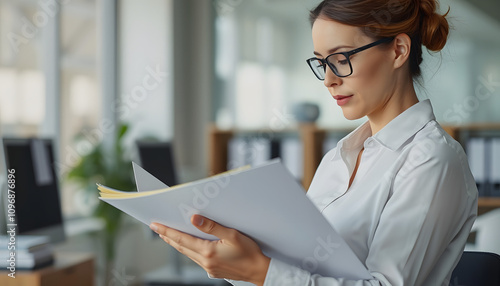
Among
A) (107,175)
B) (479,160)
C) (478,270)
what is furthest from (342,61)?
(107,175)

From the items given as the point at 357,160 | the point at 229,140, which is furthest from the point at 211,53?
the point at 357,160

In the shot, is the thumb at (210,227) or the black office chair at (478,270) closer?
the thumb at (210,227)

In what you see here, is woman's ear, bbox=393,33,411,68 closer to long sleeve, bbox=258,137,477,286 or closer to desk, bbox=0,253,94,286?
long sleeve, bbox=258,137,477,286

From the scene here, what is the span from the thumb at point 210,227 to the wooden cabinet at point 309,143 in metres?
2.66

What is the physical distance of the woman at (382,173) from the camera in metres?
0.93

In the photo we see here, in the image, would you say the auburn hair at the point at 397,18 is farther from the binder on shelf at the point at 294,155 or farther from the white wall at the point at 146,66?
the white wall at the point at 146,66

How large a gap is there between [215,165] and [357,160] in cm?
315

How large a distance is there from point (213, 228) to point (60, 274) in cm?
174

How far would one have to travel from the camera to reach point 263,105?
484 centimetres

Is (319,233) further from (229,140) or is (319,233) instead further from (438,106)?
(229,140)

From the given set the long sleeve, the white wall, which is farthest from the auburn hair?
the white wall

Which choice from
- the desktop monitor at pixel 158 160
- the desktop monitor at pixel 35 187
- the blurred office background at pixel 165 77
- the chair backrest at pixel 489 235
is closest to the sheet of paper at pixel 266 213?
the chair backrest at pixel 489 235

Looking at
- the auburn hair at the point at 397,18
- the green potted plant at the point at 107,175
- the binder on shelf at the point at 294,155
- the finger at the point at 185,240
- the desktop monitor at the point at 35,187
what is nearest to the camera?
the finger at the point at 185,240

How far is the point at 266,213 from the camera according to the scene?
2.94 feet
